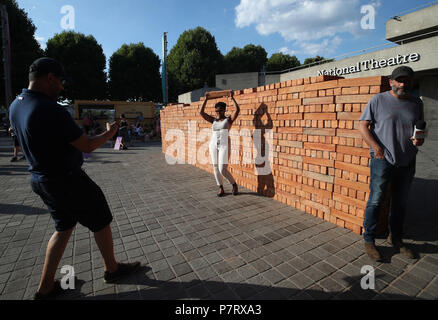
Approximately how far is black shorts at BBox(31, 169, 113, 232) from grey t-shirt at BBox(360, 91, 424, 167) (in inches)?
119

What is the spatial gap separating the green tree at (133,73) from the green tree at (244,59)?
43.3ft

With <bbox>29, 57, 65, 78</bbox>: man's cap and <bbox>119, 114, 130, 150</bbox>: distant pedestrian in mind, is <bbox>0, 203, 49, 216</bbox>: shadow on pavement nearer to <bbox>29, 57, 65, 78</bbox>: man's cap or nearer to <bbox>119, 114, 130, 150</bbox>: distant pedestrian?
<bbox>29, 57, 65, 78</bbox>: man's cap

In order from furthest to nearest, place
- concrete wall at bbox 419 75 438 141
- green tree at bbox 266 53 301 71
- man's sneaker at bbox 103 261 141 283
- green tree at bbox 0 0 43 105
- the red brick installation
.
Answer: green tree at bbox 266 53 301 71 < green tree at bbox 0 0 43 105 < concrete wall at bbox 419 75 438 141 < the red brick installation < man's sneaker at bbox 103 261 141 283

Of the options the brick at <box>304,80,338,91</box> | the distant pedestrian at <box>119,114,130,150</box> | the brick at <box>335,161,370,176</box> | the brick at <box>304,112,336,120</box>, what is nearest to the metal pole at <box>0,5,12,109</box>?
the distant pedestrian at <box>119,114,130,150</box>

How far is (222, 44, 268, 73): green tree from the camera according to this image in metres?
44.3

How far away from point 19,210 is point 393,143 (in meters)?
5.99

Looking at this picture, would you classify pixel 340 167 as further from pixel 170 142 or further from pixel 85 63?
pixel 85 63

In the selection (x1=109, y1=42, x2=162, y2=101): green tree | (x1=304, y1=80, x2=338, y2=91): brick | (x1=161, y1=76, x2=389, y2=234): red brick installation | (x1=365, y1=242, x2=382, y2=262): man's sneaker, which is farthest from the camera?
(x1=109, y1=42, x2=162, y2=101): green tree

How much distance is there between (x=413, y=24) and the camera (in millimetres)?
16094

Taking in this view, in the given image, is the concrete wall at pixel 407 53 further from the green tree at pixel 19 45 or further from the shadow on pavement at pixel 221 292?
the green tree at pixel 19 45

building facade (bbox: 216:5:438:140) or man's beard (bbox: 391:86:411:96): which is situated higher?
building facade (bbox: 216:5:438:140)

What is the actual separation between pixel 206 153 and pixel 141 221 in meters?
3.96

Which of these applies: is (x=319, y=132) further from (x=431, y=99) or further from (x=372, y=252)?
(x=431, y=99)

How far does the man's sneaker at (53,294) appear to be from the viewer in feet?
7.04
